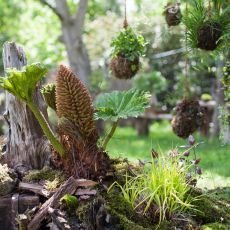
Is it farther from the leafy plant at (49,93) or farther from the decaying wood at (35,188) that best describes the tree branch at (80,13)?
the decaying wood at (35,188)

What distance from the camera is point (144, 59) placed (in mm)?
8695

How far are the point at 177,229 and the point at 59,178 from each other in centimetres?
96

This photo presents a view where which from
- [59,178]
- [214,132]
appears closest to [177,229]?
[59,178]

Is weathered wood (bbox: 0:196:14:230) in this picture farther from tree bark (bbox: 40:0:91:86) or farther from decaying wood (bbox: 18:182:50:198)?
tree bark (bbox: 40:0:91:86)

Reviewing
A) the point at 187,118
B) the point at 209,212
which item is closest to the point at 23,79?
the point at 209,212

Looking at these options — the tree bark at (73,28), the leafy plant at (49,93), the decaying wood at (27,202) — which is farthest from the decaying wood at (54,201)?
A: the tree bark at (73,28)

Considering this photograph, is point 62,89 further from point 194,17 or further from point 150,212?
point 194,17

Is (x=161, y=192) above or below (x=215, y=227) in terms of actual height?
above

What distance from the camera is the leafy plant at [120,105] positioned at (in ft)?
11.5

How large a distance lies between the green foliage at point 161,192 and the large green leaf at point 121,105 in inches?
16.9

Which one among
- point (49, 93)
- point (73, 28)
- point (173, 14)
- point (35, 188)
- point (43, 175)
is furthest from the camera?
point (73, 28)

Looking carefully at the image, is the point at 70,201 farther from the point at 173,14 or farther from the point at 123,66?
the point at 173,14

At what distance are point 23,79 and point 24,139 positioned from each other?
81 centimetres

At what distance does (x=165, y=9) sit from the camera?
5324mm
